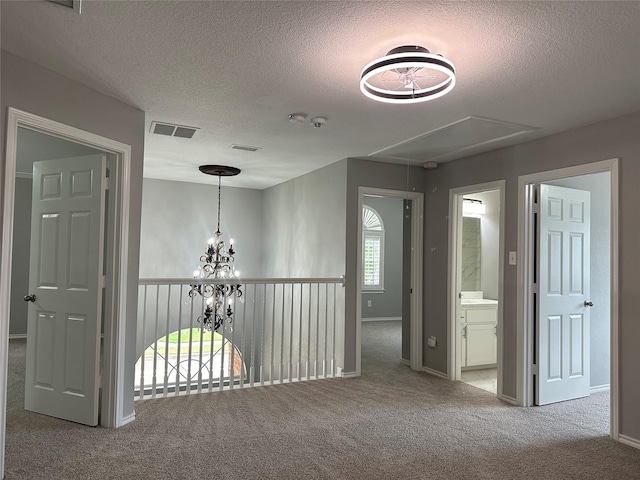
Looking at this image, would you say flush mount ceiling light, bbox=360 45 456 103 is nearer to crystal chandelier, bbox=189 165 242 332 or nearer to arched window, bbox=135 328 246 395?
arched window, bbox=135 328 246 395

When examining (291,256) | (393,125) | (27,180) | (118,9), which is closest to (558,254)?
(393,125)

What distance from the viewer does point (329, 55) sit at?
2391mm

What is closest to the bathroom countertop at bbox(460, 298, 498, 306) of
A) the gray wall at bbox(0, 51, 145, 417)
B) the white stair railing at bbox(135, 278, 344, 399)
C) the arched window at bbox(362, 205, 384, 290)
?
the white stair railing at bbox(135, 278, 344, 399)

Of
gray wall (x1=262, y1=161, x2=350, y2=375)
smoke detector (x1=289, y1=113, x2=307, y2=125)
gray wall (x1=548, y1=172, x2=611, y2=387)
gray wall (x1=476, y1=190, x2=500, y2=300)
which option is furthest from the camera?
gray wall (x1=476, y1=190, x2=500, y2=300)

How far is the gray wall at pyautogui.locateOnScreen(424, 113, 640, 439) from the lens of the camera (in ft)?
10.5

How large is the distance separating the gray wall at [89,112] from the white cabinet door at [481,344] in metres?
3.67

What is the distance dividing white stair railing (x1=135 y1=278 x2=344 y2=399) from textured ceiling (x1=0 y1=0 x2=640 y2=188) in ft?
5.58

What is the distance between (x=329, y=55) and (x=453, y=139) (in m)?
2.02

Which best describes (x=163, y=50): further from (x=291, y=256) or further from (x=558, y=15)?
(x=291, y=256)

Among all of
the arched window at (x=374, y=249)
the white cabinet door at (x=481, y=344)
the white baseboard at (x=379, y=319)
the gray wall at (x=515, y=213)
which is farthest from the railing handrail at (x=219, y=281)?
the arched window at (x=374, y=249)

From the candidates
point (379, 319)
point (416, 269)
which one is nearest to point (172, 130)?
point (416, 269)

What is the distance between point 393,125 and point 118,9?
2264 mm

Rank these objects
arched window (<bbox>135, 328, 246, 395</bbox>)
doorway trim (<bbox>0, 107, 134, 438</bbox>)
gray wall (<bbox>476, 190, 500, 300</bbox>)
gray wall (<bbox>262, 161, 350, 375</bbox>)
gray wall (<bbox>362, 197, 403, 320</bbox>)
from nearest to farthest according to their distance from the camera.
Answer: doorway trim (<bbox>0, 107, 134, 438</bbox>)
arched window (<bbox>135, 328, 246, 395</bbox>)
gray wall (<bbox>262, 161, 350, 375</bbox>)
gray wall (<bbox>476, 190, 500, 300</bbox>)
gray wall (<bbox>362, 197, 403, 320</bbox>)

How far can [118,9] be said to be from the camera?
199cm
